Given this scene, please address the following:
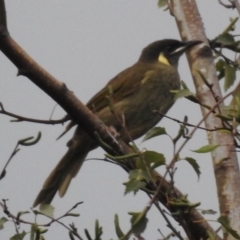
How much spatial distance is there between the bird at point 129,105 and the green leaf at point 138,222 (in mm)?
1738

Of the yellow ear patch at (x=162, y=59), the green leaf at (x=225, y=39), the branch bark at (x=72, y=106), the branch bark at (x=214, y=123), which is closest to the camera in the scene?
the branch bark at (x=72, y=106)

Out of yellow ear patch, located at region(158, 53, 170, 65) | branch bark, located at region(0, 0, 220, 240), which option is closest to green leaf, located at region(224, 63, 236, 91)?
branch bark, located at region(0, 0, 220, 240)

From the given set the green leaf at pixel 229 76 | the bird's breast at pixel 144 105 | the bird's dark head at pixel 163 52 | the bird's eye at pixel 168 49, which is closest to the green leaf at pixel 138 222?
the green leaf at pixel 229 76

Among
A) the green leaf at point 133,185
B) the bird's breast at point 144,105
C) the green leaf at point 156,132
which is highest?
the bird's breast at point 144,105

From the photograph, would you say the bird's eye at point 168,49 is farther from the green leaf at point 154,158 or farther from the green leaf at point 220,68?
the green leaf at point 154,158

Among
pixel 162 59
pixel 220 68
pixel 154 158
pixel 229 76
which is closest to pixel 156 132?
pixel 154 158

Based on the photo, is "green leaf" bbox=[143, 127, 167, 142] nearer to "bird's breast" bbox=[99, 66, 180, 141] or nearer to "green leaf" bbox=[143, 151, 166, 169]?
"green leaf" bbox=[143, 151, 166, 169]

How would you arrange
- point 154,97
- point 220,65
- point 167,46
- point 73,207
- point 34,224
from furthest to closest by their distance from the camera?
point 167,46 → point 154,97 → point 220,65 → point 73,207 → point 34,224

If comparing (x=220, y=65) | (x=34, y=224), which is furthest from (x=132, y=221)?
(x=220, y=65)

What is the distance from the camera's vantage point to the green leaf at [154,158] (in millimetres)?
2694

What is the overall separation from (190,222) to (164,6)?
2.25 meters

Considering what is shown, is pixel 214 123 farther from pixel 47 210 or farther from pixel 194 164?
pixel 47 210

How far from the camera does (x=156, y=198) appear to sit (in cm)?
258

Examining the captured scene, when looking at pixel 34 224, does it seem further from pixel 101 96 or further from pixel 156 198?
pixel 101 96
